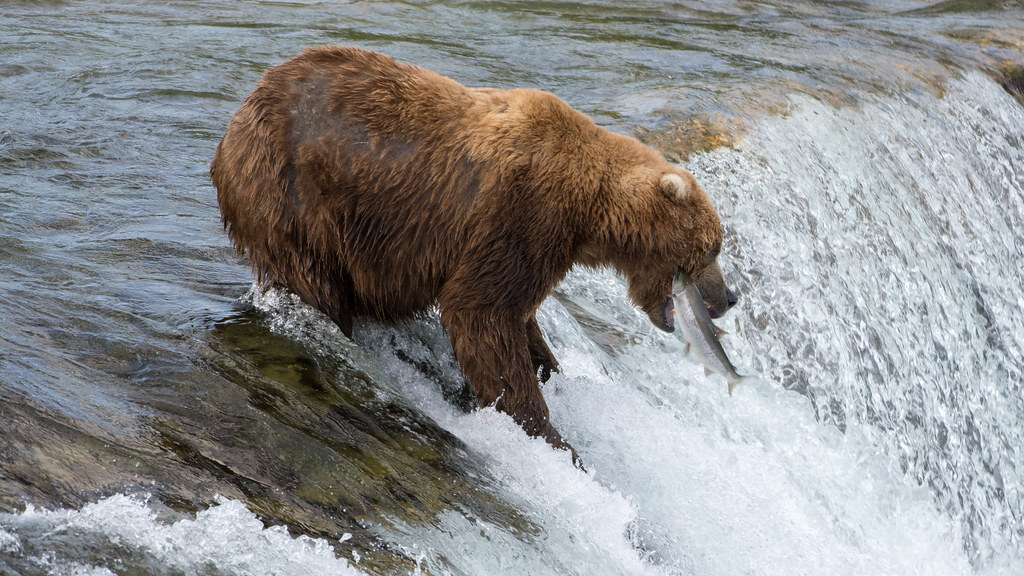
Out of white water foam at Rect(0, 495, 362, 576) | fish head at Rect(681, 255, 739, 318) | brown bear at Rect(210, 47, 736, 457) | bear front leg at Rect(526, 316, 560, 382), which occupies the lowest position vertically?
bear front leg at Rect(526, 316, 560, 382)

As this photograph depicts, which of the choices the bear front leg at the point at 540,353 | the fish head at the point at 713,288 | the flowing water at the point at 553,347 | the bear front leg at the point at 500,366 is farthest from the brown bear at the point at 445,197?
the bear front leg at the point at 540,353

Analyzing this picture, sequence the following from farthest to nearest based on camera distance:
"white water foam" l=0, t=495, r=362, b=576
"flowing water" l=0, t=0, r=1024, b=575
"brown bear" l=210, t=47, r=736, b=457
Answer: "brown bear" l=210, t=47, r=736, b=457, "flowing water" l=0, t=0, r=1024, b=575, "white water foam" l=0, t=495, r=362, b=576

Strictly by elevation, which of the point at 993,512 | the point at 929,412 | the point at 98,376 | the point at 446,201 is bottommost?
the point at 993,512

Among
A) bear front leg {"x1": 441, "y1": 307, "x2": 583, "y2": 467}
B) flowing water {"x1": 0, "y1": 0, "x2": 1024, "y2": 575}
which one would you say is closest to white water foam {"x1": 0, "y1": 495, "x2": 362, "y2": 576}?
flowing water {"x1": 0, "y1": 0, "x2": 1024, "y2": 575}

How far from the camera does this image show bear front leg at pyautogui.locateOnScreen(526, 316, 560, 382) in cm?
501

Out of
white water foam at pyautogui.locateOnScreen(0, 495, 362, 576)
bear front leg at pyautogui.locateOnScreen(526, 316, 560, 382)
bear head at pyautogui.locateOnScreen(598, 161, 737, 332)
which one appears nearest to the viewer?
white water foam at pyautogui.locateOnScreen(0, 495, 362, 576)

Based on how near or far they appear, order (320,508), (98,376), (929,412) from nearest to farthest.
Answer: (320,508), (98,376), (929,412)

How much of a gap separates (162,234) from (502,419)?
7.80ft

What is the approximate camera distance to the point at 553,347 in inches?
216

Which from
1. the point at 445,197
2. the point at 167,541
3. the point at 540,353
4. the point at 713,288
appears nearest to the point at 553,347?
the point at 540,353

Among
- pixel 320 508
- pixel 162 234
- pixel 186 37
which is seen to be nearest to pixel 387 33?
pixel 186 37

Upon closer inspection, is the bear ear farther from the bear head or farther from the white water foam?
the white water foam

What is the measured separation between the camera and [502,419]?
4422 millimetres

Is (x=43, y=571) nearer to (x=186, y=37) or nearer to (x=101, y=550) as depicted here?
(x=101, y=550)
